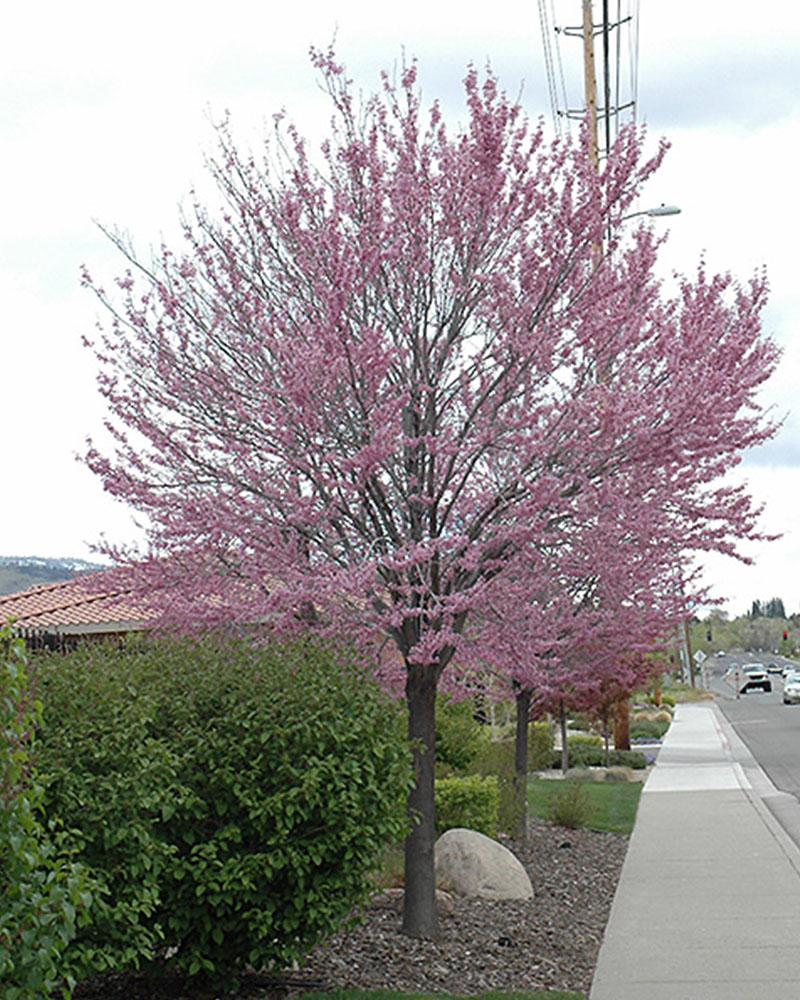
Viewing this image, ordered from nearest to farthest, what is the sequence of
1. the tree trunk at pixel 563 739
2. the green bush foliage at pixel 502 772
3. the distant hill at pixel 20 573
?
the green bush foliage at pixel 502 772, the tree trunk at pixel 563 739, the distant hill at pixel 20 573

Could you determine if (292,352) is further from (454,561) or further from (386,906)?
(386,906)

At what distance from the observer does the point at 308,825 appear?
24.4 feet

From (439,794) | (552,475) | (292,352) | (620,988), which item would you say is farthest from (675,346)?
(439,794)

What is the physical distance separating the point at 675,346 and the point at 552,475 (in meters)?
1.48

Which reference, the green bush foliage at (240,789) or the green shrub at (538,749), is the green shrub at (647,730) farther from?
the green bush foliage at (240,789)

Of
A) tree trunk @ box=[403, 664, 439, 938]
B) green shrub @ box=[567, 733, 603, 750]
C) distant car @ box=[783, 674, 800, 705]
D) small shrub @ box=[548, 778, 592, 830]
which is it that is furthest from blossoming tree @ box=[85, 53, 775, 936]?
distant car @ box=[783, 674, 800, 705]

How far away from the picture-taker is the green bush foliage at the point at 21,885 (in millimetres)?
4391

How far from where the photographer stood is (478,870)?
11719 millimetres

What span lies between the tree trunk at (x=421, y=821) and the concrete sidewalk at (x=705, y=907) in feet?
4.11

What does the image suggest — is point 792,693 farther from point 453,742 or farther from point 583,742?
point 453,742

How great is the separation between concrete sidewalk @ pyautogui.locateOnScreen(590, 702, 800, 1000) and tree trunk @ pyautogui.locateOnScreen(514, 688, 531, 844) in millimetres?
1249

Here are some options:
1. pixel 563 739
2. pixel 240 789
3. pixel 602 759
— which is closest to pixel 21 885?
pixel 240 789

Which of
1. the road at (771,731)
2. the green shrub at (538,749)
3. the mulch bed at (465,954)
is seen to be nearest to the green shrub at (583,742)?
the road at (771,731)

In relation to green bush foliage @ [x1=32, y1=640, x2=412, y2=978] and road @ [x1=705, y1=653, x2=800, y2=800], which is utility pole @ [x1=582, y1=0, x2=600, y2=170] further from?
green bush foliage @ [x1=32, y1=640, x2=412, y2=978]
